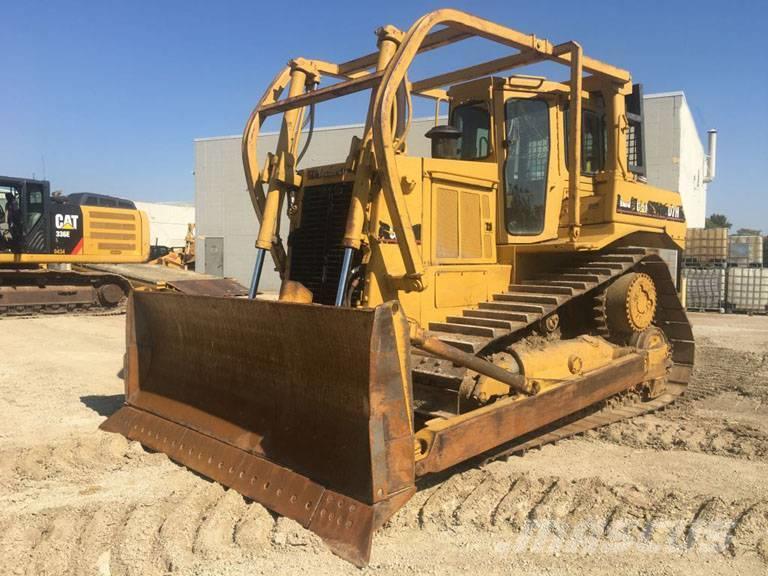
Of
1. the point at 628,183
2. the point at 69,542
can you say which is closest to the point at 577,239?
the point at 628,183

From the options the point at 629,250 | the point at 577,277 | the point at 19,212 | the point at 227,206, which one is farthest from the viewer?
the point at 227,206

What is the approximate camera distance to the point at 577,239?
5.81 m

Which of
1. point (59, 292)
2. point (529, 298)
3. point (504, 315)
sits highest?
point (529, 298)

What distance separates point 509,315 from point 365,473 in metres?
1.92

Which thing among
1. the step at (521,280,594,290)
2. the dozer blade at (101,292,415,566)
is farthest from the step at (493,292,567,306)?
the dozer blade at (101,292,415,566)

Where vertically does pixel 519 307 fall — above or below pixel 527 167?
below

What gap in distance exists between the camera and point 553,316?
19.2 ft


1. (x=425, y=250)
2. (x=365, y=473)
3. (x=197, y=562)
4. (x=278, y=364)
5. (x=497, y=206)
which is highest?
(x=497, y=206)

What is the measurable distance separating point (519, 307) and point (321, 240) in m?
1.72

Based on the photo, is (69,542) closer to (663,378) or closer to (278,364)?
(278,364)

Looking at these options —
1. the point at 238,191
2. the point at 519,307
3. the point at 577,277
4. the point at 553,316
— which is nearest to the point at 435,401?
the point at 519,307

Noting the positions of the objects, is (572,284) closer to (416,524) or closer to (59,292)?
(416,524)

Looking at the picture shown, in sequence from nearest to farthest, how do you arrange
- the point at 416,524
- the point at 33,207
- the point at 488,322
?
the point at 416,524
the point at 488,322
the point at 33,207

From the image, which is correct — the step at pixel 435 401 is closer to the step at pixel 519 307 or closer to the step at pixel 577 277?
the step at pixel 519 307
